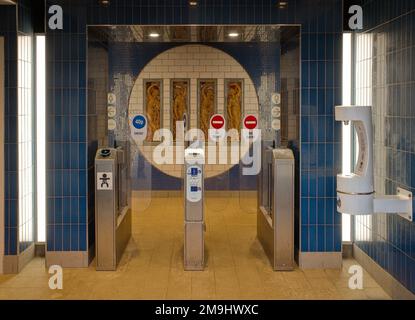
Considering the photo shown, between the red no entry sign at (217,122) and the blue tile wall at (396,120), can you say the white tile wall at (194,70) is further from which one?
the blue tile wall at (396,120)

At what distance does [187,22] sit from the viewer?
19.0 ft

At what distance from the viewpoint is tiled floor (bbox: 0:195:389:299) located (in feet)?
16.6

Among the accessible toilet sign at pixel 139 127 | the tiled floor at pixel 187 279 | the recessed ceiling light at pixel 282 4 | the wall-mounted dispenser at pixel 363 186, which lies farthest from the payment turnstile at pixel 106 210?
the accessible toilet sign at pixel 139 127

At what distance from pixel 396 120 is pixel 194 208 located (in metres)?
2.05

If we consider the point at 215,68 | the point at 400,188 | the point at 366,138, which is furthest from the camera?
the point at 215,68

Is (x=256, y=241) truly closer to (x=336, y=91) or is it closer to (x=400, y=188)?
(x=336, y=91)

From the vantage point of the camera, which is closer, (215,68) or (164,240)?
(164,240)

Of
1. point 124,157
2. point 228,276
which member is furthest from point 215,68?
point 228,276

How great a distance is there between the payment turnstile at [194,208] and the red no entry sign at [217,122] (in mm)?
4297

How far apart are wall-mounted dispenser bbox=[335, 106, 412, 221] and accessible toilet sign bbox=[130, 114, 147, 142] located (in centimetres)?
613

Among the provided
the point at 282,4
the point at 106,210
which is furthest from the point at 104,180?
the point at 282,4

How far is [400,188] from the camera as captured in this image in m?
4.60

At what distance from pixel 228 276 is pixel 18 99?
8.41 feet

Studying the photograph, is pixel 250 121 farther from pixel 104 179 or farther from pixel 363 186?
pixel 363 186
